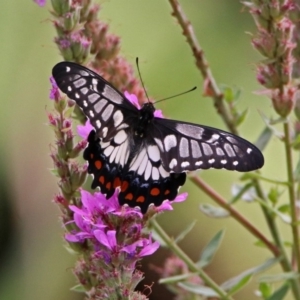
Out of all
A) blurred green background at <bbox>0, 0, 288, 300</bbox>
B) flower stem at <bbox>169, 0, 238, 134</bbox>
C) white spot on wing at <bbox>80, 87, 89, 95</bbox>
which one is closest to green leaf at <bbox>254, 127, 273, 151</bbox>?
flower stem at <bbox>169, 0, 238, 134</bbox>

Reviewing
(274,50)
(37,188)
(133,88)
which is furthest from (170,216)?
(274,50)

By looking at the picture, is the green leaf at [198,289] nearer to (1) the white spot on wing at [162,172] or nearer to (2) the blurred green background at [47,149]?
(1) the white spot on wing at [162,172]

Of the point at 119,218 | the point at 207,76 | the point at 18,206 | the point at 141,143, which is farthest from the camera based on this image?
the point at 18,206

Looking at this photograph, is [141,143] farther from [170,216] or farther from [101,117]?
[170,216]

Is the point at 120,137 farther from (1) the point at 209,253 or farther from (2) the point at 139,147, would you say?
(1) the point at 209,253

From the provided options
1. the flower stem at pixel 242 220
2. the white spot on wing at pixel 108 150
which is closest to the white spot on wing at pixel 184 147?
the white spot on wing at pixel 108 150
